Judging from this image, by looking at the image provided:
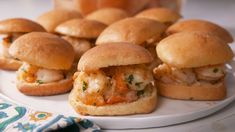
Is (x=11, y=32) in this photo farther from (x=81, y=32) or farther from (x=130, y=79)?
(x=130, y=79)

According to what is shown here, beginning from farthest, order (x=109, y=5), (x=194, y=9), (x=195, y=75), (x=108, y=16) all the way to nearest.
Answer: (x=194, y=9) → (x=109, y=5) → (x=108, y=16) → (x=195, y=75)

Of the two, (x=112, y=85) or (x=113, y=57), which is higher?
(x=113, y=57)

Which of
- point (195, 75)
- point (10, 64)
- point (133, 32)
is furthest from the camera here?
point (10, 64)

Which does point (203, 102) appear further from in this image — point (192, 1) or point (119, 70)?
point (192, 1)

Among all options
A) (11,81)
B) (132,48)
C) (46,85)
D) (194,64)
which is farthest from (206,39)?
(11,81)

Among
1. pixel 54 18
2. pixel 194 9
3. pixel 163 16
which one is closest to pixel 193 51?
pixel 163 16
